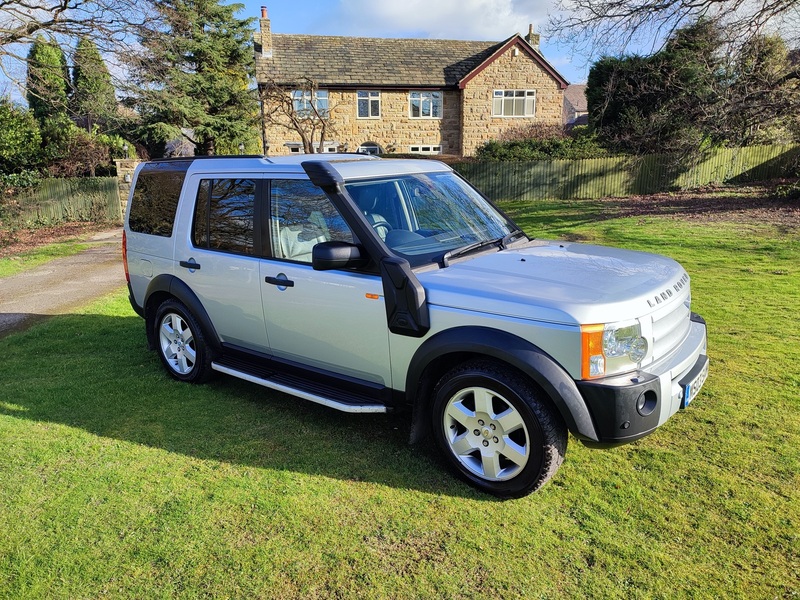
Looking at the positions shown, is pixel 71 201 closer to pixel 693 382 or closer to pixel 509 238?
pixel 509 238

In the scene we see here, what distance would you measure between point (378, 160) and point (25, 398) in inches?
142

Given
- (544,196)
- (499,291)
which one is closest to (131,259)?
(499,291)

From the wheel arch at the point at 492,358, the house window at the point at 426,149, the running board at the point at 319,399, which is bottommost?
the running board at the point at 319,399

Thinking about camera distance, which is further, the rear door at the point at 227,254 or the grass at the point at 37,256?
the grass at the point at 37,256

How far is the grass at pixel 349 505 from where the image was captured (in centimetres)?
298

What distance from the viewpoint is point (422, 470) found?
3.94 meters

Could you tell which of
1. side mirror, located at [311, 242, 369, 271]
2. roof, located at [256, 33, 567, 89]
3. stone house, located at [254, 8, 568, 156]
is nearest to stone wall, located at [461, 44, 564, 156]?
stone house, located at [254, 8, 568, 156]

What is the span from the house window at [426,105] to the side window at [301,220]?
31430 millimetres

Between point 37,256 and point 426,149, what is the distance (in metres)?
24.5

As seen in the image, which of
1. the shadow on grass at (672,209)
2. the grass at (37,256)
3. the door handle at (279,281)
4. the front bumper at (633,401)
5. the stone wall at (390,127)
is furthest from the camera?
the stone wall at (390,127)

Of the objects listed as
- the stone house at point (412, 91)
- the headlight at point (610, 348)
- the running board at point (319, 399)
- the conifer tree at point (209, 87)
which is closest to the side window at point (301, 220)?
the running board at point (319, 399)

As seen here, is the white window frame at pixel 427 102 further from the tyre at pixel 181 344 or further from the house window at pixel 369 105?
the tyre at pixel 181 344

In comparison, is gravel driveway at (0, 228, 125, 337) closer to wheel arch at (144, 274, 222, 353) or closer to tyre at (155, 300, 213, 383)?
wheel arch at (144, 274, 222, 353)

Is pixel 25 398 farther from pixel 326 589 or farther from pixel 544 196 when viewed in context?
pixel 544 196
